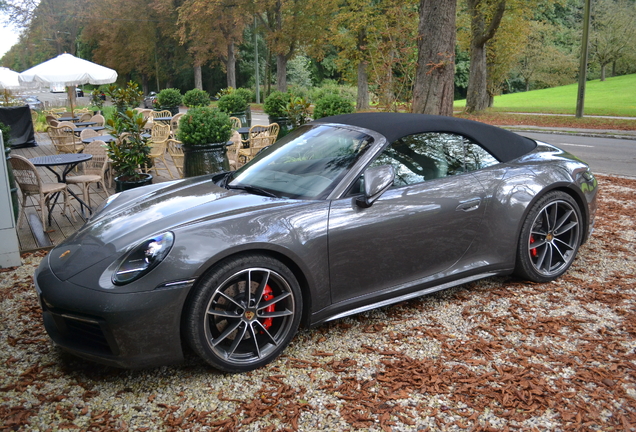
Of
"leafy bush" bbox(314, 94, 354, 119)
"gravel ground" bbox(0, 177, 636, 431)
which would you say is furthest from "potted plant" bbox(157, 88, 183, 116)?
"gravel ground" bbox(0, 177, 636, 431)

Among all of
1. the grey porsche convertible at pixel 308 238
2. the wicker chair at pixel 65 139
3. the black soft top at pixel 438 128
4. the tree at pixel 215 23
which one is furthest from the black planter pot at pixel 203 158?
the tree at pixel 215 23

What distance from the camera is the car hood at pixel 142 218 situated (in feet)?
11.0

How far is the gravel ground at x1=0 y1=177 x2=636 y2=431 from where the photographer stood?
293 centimetres

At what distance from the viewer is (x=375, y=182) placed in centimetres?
358

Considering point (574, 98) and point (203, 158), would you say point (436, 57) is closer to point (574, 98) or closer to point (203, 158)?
point (203, 158)

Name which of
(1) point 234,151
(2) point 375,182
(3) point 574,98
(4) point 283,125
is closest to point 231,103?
(4) point 283,125

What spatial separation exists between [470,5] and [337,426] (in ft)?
91.7

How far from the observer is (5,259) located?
5.46 m

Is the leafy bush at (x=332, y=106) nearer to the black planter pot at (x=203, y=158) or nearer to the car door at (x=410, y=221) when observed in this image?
the black planter pot at (x=203, y=158)

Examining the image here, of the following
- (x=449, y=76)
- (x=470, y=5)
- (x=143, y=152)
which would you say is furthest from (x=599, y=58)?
(x=143, y=152)

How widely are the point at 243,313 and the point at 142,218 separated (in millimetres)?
1008

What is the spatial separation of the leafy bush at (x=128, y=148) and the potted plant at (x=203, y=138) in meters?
0.83

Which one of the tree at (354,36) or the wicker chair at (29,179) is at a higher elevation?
the tree at (354,36)

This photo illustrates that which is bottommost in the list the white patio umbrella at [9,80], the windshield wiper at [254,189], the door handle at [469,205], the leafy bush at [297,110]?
the door handle at [469,205]
